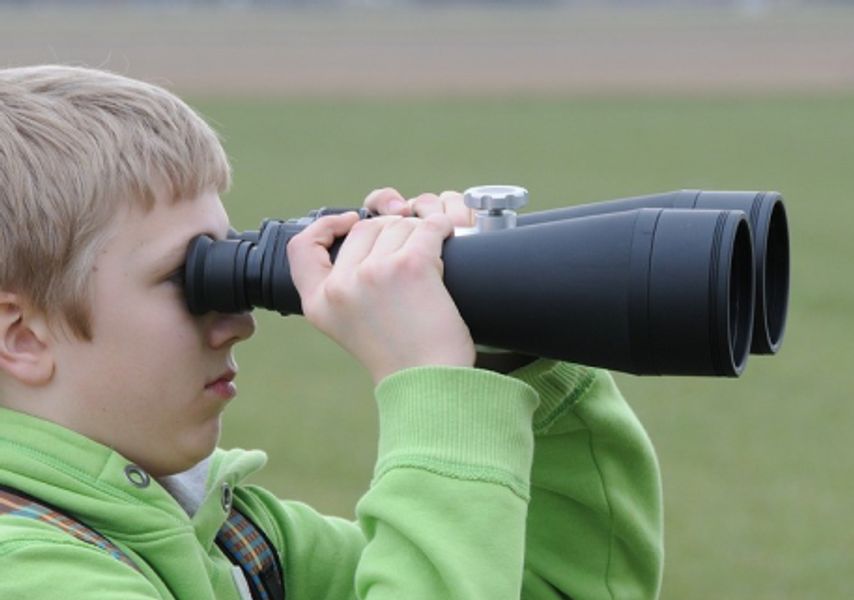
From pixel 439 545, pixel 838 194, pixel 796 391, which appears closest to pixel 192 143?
pixel 439 545

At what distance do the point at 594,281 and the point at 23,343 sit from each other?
57cm

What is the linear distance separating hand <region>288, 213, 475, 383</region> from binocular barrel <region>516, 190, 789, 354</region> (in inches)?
8.3

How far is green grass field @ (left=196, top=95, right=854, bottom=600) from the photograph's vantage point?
14.6ft

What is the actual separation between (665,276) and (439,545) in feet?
1.00

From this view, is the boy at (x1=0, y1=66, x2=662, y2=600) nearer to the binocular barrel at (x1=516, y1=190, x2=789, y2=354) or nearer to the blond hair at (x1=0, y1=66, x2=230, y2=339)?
the blond hair at (x1=0, y1=66, x2=230, y2=339)

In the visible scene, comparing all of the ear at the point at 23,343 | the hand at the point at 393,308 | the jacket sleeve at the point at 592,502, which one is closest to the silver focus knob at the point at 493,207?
the hand at the point at 393,308

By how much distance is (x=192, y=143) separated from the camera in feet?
5.20

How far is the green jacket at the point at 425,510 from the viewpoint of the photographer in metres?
1.35

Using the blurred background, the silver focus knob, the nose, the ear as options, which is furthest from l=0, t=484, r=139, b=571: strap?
the blurred background

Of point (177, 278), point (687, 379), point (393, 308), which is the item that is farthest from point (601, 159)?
point (393, 308)

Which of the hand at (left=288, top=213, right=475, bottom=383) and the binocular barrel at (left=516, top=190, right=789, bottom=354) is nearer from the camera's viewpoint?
the hand at (left=288, top=213, right=475, bottom=383)

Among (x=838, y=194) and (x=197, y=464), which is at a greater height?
(x=197, y=464)

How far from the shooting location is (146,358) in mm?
1510

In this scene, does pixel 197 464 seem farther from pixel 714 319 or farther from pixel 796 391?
pixel 796 391
